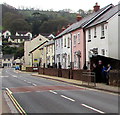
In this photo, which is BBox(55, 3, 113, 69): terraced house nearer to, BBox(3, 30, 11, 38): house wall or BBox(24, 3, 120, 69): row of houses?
BBox(24, 3, 120, 69): row of houses

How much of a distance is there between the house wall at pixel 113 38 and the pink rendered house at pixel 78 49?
301 inches

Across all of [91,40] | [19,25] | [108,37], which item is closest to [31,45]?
[19,25]

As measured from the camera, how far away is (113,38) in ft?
106

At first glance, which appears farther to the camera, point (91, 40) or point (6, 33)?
point (6, 33)

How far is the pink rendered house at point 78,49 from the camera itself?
3994 cm

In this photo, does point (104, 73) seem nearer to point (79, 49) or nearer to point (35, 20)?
point (79, 49)

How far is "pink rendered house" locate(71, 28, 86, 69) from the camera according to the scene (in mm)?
39938

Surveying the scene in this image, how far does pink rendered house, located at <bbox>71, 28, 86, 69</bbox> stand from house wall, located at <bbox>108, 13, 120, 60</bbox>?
7.64 m

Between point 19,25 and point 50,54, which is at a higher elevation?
point 19,25

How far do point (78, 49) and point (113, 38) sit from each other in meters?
10.1

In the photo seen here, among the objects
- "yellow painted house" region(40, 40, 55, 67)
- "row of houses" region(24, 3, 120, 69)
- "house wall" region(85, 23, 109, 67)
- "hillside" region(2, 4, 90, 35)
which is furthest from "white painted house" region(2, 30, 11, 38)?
"house wall" region(85, 23, 109, 67)

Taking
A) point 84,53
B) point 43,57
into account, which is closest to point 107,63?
point 84,53

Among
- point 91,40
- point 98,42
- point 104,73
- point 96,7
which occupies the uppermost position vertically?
point 96,7

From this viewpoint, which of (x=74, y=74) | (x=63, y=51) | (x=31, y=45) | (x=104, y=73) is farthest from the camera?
(x=31, y=45)
